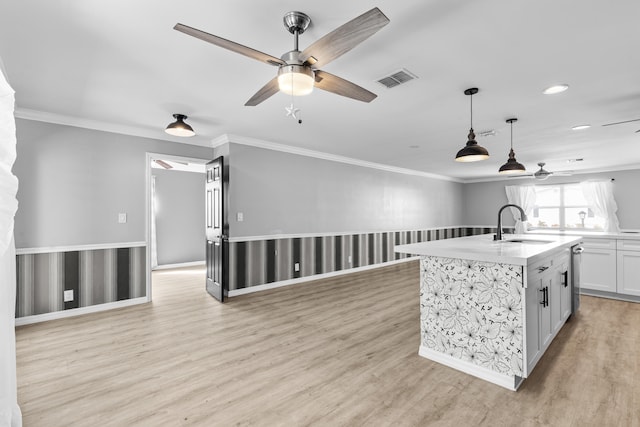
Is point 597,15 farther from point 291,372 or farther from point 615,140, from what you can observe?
point 615,140

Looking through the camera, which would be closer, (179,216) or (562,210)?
(179,216)

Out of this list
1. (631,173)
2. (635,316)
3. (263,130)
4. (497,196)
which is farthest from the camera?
(497,196)

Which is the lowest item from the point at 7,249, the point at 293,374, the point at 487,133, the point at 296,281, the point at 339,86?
the point at 293,374

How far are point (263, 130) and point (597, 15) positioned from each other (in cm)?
353

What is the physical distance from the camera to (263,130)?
14.3 feet

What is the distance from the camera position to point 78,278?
3.86 meters

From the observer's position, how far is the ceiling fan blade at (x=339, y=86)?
1.92 metres

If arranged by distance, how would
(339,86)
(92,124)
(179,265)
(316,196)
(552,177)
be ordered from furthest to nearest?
1. (552,177)
2. (179,265)
3. (316,196)
4. (92,124)
5. (339,86)

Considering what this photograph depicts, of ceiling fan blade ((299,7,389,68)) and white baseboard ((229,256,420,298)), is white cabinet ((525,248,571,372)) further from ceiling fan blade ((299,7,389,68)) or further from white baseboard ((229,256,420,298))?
white baseboard ((229,256,420,298))

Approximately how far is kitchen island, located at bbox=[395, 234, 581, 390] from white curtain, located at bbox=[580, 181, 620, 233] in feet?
22.0

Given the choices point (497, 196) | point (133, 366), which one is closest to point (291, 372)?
point (133, 366)

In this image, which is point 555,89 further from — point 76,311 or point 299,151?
point 76,311

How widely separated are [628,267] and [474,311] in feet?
12.1

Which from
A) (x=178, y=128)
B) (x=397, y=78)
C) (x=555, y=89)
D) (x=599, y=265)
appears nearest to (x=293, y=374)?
(x=397, y=78)
